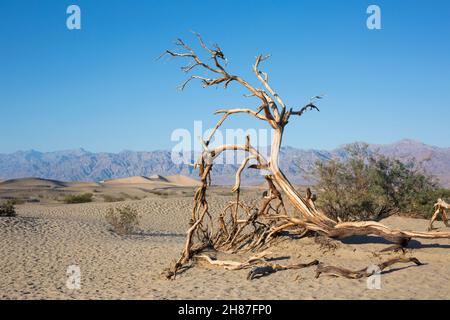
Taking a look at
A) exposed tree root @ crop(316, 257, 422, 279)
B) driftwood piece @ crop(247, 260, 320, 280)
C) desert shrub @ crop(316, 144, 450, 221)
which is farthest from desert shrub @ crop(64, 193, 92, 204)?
exposed tree root @ crop(316, 257, 422, 279)

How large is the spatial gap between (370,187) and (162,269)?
36.5 feet

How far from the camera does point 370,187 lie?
18047mm

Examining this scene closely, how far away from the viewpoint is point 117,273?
958 centimetres

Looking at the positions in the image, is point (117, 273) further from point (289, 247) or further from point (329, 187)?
point (329, 187)

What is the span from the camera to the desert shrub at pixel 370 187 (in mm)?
17047

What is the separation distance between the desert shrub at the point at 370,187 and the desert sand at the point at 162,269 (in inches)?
74.9

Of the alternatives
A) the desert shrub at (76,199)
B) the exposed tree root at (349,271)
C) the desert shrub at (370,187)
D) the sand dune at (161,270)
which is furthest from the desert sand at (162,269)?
the desert shrub at (76,199)

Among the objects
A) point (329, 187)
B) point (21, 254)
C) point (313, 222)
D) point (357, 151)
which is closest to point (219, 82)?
point (313, 222)

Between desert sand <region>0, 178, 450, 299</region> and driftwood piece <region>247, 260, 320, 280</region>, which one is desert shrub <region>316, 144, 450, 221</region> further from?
driftwood piece <region>247, 260, 320, 280</region>

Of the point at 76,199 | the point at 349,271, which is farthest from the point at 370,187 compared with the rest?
the point at 76,199

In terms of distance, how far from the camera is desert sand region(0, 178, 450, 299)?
720cm

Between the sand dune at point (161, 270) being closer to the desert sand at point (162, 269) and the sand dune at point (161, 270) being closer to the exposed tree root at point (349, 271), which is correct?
the desert sand at point (162, 269)
